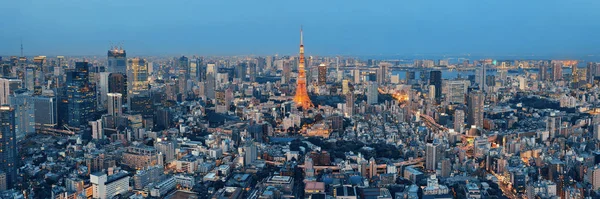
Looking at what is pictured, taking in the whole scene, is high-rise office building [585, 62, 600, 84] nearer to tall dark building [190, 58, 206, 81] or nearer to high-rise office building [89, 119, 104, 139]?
tall dark building [190, 58, 206, 81]

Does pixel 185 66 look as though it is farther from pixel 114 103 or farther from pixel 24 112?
pixel 24 112

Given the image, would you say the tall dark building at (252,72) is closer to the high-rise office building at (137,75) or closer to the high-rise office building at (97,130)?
the high-rise office building at (137,75)

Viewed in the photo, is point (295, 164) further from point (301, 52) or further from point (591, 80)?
point (591, 80)

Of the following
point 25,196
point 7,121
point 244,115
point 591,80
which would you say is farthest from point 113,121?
point 591,80

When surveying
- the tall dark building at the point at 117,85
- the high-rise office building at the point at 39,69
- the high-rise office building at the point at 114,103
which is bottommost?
the high-rise office building at the point at 114,103

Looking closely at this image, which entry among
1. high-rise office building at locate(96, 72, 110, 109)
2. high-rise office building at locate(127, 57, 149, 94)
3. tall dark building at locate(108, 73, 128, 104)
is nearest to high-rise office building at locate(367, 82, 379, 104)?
high-rise office building at locate(127, 57, 149, 94)

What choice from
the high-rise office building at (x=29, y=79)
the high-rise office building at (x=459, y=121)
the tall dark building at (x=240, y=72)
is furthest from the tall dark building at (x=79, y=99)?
the tall dark building at (x=240, y=72)
